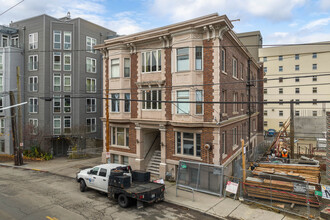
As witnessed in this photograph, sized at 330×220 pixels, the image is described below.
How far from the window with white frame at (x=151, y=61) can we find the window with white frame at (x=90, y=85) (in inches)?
577

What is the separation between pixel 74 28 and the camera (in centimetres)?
2859

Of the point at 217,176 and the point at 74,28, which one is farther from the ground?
the point at 74,28

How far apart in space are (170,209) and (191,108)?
6.49 metres

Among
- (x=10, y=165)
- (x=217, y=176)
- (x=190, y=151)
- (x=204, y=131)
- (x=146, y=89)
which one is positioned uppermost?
(x=146, y=89)

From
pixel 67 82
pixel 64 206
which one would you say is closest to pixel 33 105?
pixel 67 82

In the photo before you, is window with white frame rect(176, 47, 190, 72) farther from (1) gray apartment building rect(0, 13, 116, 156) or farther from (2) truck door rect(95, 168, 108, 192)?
(1) gray apartment building rect(0, 13, 116, 156)

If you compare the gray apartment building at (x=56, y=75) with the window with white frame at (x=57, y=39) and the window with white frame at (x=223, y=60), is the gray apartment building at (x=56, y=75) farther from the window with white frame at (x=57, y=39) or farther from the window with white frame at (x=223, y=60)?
the window with white frame at (x=223, y=60)

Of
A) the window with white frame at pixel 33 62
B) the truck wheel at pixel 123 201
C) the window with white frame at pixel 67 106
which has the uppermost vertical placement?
the window with white frame at pixel 33 62

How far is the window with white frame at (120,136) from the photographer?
749 inches

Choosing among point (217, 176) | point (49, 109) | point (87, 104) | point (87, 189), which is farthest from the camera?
point (87, 104)

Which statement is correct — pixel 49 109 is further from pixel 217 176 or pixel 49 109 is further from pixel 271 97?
pixel 271 97

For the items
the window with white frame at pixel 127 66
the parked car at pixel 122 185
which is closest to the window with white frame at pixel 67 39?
the window with white frame at pixel 127 66

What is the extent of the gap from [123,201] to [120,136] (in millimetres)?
8413

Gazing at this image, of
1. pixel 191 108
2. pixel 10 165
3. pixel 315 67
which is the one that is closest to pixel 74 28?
pixel 10 165
